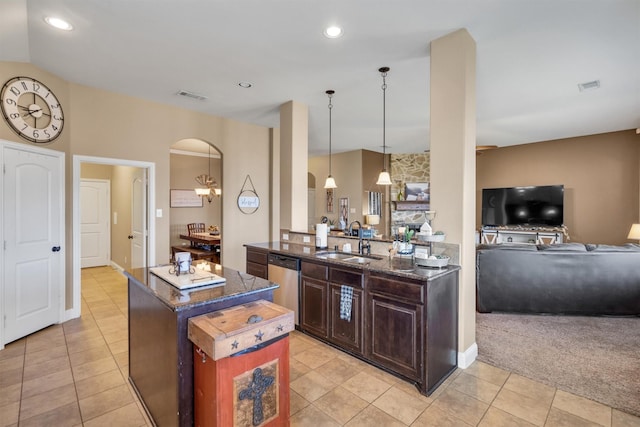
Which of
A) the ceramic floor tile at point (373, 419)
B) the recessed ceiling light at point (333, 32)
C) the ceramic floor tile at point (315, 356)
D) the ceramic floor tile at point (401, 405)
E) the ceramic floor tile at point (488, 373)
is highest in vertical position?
the recessed ceiling light at point (333, 32)

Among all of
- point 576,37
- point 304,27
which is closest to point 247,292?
point 304,27

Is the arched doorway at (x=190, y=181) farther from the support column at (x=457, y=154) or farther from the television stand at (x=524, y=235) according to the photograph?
the television stand at (x=524, y=235)

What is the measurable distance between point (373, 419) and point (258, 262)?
7.73 ft

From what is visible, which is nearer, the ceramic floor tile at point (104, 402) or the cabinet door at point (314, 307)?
the ceramic floor tile at point (104, 402)

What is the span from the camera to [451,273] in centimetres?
262

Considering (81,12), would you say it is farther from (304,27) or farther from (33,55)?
(304,27)

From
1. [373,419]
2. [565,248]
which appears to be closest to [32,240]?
[373,419]

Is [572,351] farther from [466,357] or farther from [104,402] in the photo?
[104,402]

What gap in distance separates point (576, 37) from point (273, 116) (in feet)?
13.0

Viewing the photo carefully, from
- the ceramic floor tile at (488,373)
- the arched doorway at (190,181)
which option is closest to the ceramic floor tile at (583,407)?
the ceramic floor tile at (488,373)

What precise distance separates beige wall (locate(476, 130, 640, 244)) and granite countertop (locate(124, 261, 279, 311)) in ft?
25.1

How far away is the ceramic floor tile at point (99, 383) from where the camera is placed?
240cm

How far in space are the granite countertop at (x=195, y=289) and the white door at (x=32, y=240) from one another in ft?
6.48

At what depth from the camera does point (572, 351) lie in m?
3.02
